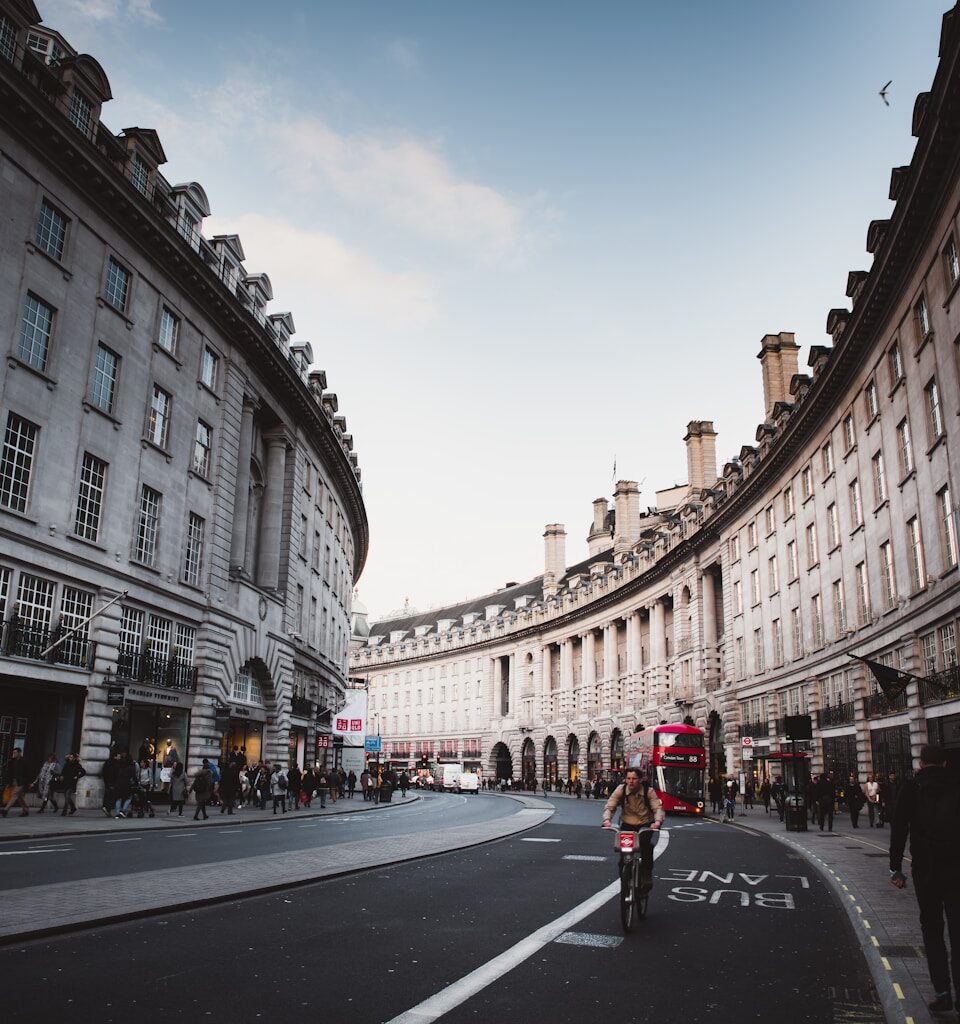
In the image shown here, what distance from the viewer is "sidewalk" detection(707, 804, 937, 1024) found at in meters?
7.19

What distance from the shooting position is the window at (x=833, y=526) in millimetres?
39094

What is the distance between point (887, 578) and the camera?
3341cm

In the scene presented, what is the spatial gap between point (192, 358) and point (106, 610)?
10967 mm

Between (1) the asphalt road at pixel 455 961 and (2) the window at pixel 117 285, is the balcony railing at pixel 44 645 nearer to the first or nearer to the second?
(2) the window at pixel 117 285

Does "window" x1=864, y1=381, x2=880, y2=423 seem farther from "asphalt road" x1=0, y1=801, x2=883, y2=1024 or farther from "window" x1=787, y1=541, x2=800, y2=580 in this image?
"asphalt road" x1=0, y1=801, x2=883, y2=1024

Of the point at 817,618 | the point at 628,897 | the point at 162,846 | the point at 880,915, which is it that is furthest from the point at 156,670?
the point at 817,618

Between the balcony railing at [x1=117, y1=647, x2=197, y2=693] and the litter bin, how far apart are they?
20.5 meters

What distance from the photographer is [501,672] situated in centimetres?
10800

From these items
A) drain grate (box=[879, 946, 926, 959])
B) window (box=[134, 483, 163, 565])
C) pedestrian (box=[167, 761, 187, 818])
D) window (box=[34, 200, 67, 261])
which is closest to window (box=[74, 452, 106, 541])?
window (box=[134, 483, 163, 565])

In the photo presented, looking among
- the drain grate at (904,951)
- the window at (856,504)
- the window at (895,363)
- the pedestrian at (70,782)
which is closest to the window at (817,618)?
the window at (856,504)

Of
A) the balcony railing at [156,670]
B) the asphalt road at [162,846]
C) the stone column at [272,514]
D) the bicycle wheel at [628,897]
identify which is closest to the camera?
the bicycle wheel at [628,897]

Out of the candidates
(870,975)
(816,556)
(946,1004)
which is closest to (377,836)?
(870,975)

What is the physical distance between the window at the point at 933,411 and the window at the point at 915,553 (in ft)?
9.76

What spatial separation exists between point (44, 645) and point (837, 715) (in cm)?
3002
